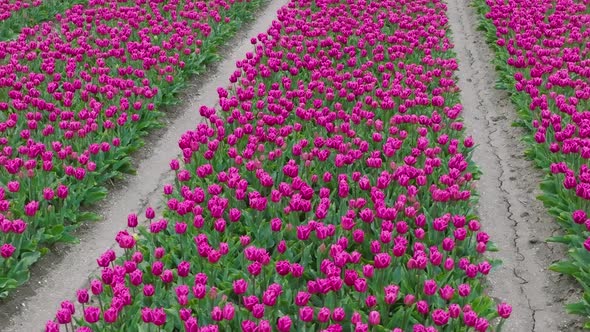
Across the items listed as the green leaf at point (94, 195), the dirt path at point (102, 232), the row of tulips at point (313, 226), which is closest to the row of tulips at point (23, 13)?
the dirt path at point (102, 232)

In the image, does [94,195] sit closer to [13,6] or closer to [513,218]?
[513,218]

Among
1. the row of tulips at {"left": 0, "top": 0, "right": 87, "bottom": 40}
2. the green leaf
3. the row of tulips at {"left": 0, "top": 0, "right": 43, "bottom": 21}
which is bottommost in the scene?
the row of tulips at {"left": 0, "top": 0, "right": 87, "bottom": 40}

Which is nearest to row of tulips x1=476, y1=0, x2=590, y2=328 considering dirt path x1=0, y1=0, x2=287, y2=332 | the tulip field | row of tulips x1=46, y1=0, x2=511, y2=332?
the tulip field

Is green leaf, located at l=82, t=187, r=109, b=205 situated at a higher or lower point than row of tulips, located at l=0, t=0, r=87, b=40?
higher

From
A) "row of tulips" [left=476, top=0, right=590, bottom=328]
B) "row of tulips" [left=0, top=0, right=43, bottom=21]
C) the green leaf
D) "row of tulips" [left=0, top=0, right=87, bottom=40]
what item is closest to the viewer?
"row of tulips" [left=476, top=0, right=590, bottom=328]

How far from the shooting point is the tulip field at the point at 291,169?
509 centimetres

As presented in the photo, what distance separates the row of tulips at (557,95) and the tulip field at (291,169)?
3 cm

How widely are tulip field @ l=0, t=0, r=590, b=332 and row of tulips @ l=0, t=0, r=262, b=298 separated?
35 millimetres

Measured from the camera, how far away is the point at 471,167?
26.6 ft

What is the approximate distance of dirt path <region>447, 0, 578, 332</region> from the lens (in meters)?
6.02

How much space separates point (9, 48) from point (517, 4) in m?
10.5

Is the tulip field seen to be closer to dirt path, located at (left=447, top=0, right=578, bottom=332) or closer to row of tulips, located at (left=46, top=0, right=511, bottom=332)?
row of tulips, located at (left=46, top=0, right=511, bottom=332)

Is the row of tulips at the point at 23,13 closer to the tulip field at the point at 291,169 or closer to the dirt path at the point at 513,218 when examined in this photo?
the tulip field at the point at 291,169

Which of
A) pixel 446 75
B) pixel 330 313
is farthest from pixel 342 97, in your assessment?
pixel 330 313
